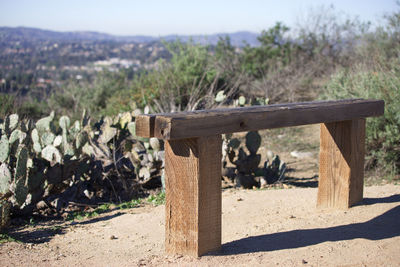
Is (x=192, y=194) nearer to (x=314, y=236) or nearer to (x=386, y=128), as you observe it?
(x=314, y=236)

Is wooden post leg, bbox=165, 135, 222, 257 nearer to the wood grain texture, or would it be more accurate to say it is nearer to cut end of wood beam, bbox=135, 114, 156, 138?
the wood grain texture

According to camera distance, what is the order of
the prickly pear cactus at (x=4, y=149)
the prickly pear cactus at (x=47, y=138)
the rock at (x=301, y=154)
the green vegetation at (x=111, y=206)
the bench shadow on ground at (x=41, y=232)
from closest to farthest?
the bench shadow on ground at (x=41, y=232) < the green vegetation at (x=111, y=206) < the prickly pear cactus at (x=4, y=149) < the prickly pear cactus at (x=47, y=138) < the rock at (x=301, y=154)

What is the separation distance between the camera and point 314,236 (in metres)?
3.54

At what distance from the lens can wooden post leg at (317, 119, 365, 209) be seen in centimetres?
412

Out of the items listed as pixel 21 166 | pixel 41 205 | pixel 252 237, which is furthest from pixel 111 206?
pixel 252 237

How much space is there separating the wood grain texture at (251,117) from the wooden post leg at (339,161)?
0.63 feet

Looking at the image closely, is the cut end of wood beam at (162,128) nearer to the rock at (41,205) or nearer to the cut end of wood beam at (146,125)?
the cut end of wood beam at (146,125)

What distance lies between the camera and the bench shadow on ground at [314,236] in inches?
130

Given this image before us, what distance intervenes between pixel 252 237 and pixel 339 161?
4.02ft

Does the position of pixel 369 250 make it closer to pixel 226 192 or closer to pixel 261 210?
pixel 261 210

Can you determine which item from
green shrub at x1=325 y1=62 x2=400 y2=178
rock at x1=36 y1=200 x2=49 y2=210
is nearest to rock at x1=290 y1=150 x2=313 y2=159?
green shrub at x1=325 y1=62 x2=400 y2=178

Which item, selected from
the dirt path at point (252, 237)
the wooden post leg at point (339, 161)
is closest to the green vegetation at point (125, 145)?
the dirt path at point (252, 237)

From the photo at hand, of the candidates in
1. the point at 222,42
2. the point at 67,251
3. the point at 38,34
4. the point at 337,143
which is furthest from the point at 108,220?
the point at 38,34

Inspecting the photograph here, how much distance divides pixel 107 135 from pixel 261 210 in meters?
2.64
